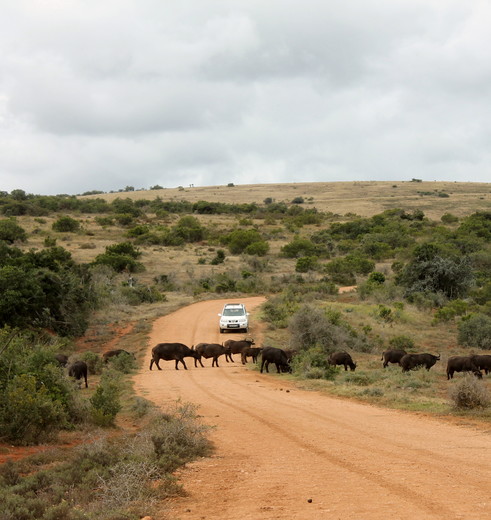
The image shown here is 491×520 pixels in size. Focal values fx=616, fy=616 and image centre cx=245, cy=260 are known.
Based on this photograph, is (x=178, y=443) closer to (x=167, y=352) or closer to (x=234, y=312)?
(x=167, y=352)

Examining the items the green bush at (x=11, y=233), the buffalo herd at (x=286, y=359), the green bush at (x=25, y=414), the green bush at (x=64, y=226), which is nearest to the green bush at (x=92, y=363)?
the buffalo herd at (x=286, y=359)

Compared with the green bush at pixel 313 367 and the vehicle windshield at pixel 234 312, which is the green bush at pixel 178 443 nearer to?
the green bush at pixel 313 367

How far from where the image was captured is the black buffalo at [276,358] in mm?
21281

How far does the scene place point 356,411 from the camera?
558 inches

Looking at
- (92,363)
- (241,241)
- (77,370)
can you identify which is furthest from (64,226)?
(77,370)

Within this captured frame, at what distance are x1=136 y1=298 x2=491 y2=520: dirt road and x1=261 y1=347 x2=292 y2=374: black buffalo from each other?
501cm

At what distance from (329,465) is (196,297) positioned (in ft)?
119

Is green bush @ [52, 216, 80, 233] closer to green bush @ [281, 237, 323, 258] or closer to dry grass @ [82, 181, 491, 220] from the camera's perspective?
green bush @ [281, 237, 323, 258]

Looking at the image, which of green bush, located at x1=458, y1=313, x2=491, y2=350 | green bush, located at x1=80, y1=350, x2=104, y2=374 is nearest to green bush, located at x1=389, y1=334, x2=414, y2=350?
green bush, located at x1=458, y1=313, x2=491, y2=350

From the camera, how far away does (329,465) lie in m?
8.86

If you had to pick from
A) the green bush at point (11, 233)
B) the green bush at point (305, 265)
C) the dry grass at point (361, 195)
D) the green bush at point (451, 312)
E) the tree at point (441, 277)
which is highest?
the dry grass at point (361, 195)

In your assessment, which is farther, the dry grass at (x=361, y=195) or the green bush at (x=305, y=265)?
the dry grass at (x=361, y=195)

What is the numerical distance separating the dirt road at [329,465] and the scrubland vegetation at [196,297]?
79cm

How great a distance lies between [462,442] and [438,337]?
66.1 ft
